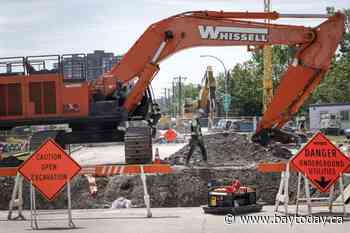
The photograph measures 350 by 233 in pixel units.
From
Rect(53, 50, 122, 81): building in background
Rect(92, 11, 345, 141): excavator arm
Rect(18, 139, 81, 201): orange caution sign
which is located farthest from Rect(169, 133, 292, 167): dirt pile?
Rect(18, 139, 81, 201): orange caution sign

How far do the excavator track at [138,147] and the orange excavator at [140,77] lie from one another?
6 centimetres

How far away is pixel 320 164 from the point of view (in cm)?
1357

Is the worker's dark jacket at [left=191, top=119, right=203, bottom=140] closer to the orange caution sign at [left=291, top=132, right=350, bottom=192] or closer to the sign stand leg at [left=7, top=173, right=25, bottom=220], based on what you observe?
the sign stand leg at [left=7, top=173, right=25, bottom=220]

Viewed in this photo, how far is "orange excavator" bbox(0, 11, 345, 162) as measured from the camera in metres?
23.3

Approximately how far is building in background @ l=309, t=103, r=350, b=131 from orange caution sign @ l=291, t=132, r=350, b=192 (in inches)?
2062

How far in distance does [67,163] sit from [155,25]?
11.0 metres

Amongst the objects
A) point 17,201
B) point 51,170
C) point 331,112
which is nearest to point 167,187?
point 17,201

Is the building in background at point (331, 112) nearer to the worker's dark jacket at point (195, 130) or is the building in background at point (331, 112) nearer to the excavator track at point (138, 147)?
the worker's dark jacket at point (195, 130)

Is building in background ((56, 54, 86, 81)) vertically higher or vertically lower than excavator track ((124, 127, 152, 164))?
higher

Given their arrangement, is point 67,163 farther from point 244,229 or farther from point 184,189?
point 184,189

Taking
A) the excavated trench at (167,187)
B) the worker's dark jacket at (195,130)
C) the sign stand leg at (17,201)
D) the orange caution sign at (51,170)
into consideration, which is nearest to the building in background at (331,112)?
the worker's dark jacket at (195,130)

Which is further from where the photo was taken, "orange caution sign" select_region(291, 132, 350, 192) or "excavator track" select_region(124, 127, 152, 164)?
"excavator track" select_region(124, 127, 152, 164)

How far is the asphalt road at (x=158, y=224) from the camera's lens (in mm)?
12281

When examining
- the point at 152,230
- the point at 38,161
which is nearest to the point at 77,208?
the point at 38,161
